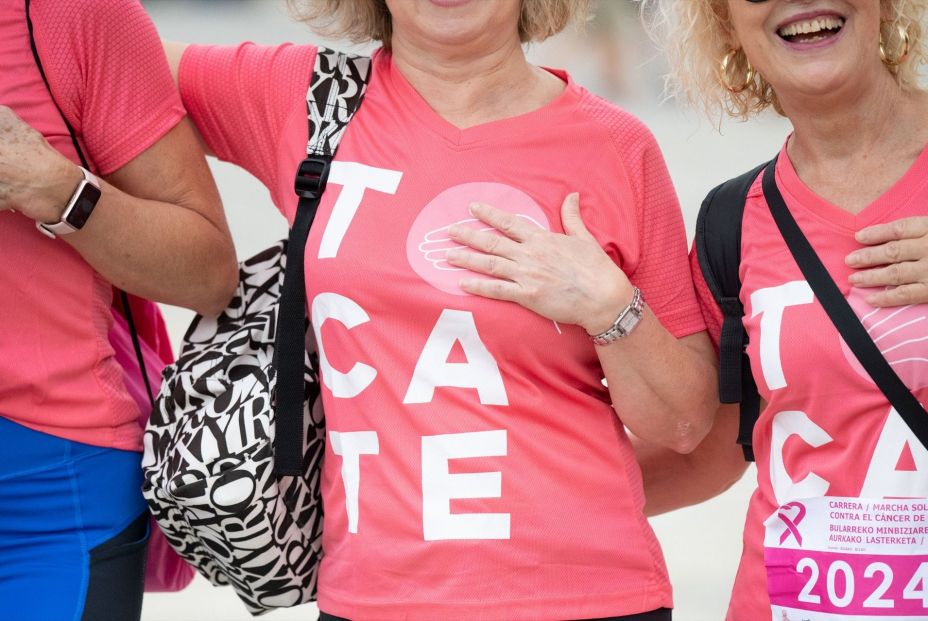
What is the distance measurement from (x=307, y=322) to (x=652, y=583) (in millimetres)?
827

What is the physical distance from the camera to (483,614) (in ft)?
7.34

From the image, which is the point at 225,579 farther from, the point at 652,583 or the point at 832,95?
the point at 832,95

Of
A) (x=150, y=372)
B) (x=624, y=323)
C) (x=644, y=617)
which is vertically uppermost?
(x=624, y=323)

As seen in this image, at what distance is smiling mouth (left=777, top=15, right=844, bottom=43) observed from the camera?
2348 mm

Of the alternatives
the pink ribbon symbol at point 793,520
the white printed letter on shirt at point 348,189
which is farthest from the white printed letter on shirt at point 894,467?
the white printed letter on shirt at point 348,189

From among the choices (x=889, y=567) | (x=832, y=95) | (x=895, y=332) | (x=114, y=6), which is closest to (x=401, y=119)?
(x=114, y=6)

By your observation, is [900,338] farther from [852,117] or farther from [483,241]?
[483,241]

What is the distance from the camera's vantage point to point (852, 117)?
238 cm

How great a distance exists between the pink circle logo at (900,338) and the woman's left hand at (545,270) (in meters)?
0.42

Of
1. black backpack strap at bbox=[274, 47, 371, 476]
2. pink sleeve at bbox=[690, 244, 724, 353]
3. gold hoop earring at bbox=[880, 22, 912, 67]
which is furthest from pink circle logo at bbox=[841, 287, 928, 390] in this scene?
black backpack strap at bbox=[274, 47, 371, 476]

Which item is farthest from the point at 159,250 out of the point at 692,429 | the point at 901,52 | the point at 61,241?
the point at 901,52

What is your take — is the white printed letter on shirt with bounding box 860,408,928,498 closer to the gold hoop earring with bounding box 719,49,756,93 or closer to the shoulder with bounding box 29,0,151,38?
the gold hoop earring with bounding box 719,49,756,93

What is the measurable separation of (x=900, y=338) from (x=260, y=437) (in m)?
1.19

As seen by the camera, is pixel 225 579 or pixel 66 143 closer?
pixel 66 143
